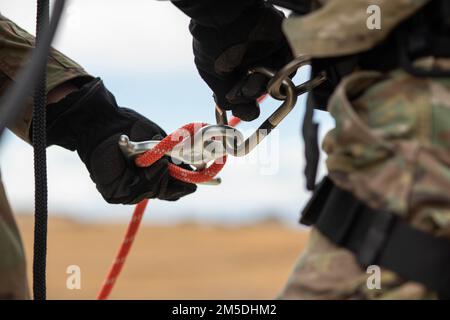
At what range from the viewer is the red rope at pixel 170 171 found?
1.82 m

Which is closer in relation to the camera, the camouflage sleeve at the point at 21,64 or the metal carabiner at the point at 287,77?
the metal carabiner at the point at 287,77

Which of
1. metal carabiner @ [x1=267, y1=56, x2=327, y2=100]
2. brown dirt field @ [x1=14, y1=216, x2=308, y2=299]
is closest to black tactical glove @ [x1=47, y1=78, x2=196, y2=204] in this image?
metal carabiner @ [x1=267, y1=56, x2=327, y2=100]

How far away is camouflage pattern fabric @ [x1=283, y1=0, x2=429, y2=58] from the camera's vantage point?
4.08ft

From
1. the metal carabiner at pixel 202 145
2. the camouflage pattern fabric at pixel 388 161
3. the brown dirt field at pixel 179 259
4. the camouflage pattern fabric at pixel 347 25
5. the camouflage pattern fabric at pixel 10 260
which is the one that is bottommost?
the brown dirt field at pixel 179 259

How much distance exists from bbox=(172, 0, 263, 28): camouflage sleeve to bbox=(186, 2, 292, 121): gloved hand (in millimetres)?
21

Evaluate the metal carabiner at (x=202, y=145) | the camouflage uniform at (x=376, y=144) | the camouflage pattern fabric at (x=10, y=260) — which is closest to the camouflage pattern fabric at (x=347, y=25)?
the camouflage uniform at (x=376, y=144)

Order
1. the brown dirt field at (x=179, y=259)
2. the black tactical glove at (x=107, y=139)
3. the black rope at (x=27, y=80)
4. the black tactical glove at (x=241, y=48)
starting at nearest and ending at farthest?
the black rope at (x=27, y=80), the black tactical glove at (x=241, y=48), the black tactical glove at (x=107, y=139), the brown dirt field at (x=179, y=259)

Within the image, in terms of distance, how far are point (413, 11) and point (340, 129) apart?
7.3 inches

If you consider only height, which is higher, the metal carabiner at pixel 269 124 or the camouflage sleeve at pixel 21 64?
the camouflage sleeve at pixel 21 64

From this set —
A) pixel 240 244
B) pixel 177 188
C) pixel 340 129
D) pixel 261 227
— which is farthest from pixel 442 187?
pixel 261 227

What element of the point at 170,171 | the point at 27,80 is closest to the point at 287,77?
the point at 170,171

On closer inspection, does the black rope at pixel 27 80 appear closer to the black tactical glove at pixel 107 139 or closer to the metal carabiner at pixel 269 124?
the metal carabiner at pixel 269 124

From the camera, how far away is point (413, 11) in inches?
48.7

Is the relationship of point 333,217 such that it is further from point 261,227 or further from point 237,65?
point 261,227
